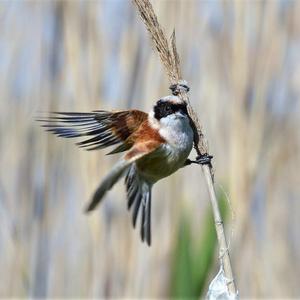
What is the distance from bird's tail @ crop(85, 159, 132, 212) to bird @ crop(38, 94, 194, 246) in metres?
0.08

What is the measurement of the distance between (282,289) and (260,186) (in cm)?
33

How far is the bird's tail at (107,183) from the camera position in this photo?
74 cm

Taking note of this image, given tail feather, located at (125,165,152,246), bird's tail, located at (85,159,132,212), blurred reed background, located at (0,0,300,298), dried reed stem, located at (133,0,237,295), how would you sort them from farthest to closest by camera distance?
1. blurred reed background, located at (0,0,300,298)
2. tail feather, located at (125,165,152,246)
3. dried reed stem, located at (133,0,237,295)
4. bird's tail, located at (85,159,132,212)

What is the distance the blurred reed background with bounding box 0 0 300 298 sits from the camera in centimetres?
173

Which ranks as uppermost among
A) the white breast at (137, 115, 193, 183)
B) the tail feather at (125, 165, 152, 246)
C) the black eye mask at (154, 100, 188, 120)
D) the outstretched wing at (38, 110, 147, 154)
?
the black eye mask at (154, 100, 188, 120)

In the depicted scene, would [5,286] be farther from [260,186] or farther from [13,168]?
[260,186]

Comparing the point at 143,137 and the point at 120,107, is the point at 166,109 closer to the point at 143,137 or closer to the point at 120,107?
the point at 143,137

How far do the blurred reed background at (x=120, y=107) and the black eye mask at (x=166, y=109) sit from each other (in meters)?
0.67

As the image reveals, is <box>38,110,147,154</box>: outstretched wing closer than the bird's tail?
No

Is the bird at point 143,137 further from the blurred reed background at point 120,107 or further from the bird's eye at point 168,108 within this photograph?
the blurred reed background at point 120,107

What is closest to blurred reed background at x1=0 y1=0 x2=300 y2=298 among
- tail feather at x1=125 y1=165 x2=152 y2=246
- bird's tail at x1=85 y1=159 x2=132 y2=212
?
tail feather at x1=125 y1=165 x2=152 y2=246

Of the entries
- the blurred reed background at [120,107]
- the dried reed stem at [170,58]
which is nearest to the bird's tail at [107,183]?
the dried reed stem at [170,58]

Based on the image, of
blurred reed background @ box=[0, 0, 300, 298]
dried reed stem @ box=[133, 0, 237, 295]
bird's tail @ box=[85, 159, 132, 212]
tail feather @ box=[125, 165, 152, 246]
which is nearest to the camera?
bird's tail @ box=[85, 159, 132, 212]

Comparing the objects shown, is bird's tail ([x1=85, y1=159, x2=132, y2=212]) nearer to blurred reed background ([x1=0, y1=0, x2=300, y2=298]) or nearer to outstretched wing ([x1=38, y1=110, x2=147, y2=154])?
outstretched wing ([x1=38, y1=110, x2=147, y2=154])
